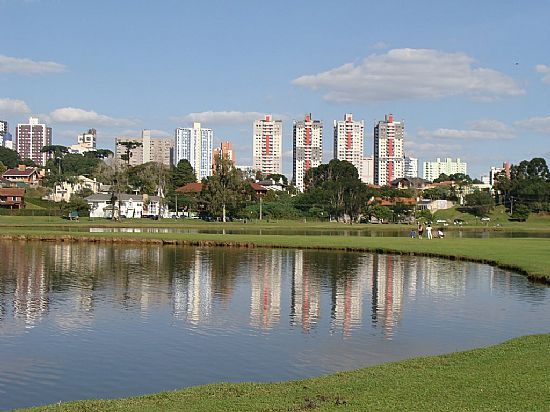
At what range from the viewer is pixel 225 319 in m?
→ 26.2

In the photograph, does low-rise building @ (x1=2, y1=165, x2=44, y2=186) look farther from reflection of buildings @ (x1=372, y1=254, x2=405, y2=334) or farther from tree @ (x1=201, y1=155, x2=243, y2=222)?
reflection of buildings @ (x1=372, y1=254, x2=405, y2=334)

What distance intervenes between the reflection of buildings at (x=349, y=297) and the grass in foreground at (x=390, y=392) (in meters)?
7.70

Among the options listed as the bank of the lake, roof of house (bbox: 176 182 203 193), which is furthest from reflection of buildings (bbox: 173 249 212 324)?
roof of house (bbox: 176 182 203 193)

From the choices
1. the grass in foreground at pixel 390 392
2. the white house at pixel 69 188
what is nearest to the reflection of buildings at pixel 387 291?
the grass in foreground at pixel 390 392

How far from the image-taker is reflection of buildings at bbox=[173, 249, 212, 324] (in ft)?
89.8

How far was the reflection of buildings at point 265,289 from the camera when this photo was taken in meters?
26.6

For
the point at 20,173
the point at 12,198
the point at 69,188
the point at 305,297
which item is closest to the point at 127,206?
the point at 12,198

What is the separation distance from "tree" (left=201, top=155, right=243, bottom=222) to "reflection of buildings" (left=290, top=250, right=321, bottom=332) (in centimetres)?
8301

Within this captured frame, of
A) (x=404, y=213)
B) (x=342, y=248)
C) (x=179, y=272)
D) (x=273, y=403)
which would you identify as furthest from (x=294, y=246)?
(x=404, y=213)

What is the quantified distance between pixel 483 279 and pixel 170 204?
5054 inches

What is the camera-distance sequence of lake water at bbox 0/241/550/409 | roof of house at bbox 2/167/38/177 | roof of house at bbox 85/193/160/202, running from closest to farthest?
lake water at bbox 0/241/550/409 → roof of house at bbox 85/193/160/202 → roof of house at bbox 2/167/38/177

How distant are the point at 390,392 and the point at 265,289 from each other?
70.8 ft

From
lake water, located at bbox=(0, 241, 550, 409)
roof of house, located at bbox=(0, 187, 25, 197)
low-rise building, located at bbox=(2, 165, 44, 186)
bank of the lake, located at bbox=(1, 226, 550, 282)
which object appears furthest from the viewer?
low-rise building, located at bbox=(2, 165, 44, 186)

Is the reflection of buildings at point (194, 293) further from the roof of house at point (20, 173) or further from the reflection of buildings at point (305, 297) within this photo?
the roof of house at point (20, 173)
